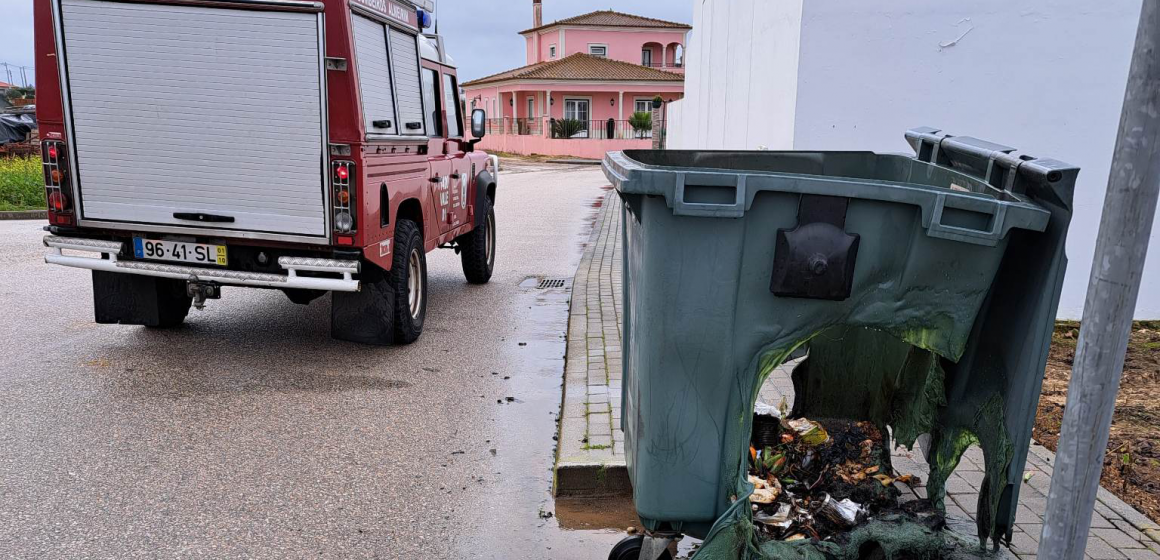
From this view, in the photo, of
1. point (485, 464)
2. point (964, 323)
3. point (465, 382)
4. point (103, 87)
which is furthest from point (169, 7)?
point (964, 323)

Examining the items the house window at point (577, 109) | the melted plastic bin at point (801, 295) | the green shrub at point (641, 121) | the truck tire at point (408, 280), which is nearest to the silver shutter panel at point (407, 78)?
the truck tire at point (408, 280)

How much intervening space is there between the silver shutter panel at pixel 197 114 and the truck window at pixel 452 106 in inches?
102

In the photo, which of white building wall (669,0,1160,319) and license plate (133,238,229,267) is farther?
white building wall (669,0,1160,319)

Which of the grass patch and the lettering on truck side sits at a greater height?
the lettering on truck side

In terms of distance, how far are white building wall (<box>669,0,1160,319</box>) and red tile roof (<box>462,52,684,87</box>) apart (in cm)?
4118

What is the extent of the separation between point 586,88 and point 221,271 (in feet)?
141

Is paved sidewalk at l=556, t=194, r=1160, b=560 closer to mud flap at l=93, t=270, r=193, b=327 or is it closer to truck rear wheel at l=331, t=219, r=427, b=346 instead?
truck rear wheel at l=331, t=219, r=427, b=346

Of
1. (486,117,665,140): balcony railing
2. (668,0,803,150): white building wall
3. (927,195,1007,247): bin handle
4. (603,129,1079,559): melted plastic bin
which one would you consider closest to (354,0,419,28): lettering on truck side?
(668,0,803,150): white building wall

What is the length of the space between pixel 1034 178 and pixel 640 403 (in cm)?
137

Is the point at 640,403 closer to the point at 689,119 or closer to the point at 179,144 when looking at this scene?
the point at 179,144

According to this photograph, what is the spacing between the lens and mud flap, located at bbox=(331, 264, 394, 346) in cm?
632

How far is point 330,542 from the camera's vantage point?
3.58 metres

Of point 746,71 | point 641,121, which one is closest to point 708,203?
point 746,71

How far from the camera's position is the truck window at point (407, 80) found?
6465 mm
